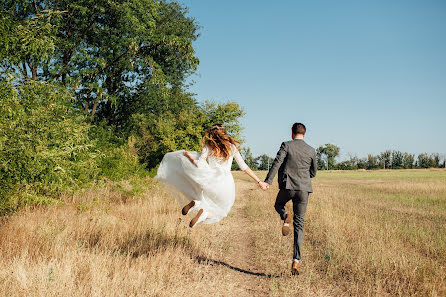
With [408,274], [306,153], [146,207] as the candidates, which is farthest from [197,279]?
[146,207]

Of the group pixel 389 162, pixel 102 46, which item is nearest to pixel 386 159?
pixel 389 162

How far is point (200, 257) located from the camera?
646cm

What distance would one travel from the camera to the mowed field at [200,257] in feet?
14.8

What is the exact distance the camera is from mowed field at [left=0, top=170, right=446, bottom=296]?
14.8 feet

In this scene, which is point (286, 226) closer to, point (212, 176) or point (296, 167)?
point (296, 167)

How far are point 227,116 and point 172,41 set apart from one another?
48.4 feet

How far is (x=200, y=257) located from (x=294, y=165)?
276 cm

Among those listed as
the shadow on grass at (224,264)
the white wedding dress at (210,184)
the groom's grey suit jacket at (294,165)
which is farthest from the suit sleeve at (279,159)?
the shadow on grass at (224,264)

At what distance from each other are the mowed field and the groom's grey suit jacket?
155 cm

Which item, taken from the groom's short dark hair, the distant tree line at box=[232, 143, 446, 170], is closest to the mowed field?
the groom's short dark hair

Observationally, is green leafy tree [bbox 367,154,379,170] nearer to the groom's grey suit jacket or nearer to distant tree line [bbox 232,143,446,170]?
distant tree line [bbox 232,143,446,170]

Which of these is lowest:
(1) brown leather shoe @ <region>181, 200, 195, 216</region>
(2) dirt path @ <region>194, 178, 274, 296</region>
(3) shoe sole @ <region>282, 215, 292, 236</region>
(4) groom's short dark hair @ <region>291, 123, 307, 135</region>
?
(2) dirt path @ <region>194, 178, 274, 296</region>

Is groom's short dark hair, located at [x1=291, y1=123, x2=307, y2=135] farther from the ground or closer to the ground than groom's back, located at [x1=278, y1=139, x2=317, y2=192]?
farther from the ground

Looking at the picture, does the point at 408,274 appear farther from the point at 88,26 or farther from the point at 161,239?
the point at 88,26
